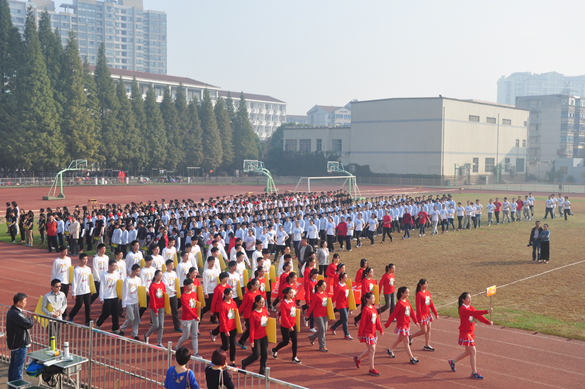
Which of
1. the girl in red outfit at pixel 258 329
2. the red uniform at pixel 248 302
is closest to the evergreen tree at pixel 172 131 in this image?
the red uniform at pixel 248 302

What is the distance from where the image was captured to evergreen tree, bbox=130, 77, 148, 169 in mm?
64562

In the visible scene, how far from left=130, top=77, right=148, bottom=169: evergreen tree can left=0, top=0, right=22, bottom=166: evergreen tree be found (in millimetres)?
15549

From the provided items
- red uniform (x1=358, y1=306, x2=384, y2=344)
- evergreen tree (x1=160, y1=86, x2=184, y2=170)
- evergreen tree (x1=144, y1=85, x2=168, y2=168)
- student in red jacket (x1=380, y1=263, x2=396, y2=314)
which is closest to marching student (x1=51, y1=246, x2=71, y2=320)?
red uniform (x1=358, y1=306, x2=384, y2=344)

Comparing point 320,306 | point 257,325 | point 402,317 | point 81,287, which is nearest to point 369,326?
point 402,317

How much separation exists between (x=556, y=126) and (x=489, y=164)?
1235 inches

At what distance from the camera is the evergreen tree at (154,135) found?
66750mm

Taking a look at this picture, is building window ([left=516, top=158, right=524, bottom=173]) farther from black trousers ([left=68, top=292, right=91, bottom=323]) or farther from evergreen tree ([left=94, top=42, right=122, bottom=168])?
black trousers ([left=68, top=292, right=91, bottom=323])

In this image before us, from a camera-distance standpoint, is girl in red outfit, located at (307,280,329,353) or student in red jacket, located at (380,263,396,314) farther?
student in red jacket, located at (380,263,396,314)

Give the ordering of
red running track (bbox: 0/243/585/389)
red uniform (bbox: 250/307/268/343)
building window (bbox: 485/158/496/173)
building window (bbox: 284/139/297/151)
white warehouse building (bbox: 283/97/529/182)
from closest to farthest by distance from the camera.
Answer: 1. red uniform (bbox: 250/307/268/343)
2. red running track (bbox: 0/243/585/389)
3. white warehouse building (bbox: 283/97/529/182)
4. building window (bbox: 485/158/496/173)
5. building window (bbox: 284/139/297/151)

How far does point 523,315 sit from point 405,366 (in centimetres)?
467

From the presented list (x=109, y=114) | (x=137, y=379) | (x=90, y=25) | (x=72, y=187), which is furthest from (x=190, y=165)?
(x=90, y=25)

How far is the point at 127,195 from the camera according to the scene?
47.8m

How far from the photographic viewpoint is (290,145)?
83562 mm

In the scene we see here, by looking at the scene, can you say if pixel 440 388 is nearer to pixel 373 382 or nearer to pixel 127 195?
pixel 373 382
